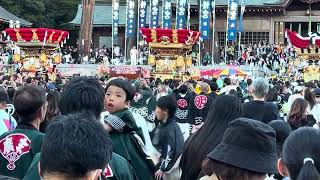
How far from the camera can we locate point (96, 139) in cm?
228

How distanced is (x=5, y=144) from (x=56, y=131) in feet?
5.54

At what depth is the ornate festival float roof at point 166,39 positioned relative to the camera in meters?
21.1

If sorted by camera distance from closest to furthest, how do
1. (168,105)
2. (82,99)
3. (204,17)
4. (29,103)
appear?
1. (82,99)
2. (29,103)
3. (168,105)
4. (204,17)

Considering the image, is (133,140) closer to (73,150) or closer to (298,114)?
(73,150)

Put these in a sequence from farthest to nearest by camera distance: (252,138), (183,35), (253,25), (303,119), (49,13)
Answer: (49,13) < (253,25) < (183,35) < (303,119) < (252,138)

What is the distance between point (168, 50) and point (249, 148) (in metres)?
18.7

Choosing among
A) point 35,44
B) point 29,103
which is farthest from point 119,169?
point 35,44

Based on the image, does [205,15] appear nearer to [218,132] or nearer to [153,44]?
[153,44]

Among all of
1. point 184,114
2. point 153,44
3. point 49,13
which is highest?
point 49,13

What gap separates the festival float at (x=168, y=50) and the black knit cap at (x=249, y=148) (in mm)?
18081

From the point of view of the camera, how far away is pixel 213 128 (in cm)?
396

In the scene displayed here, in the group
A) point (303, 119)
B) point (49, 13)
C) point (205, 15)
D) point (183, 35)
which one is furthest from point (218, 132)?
point (49, 13)

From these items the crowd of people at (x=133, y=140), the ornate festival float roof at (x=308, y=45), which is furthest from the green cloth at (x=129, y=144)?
the ornate festival float roof at (x=308, y=45)

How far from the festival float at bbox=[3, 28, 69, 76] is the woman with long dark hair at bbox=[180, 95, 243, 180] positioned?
60.5 ft
